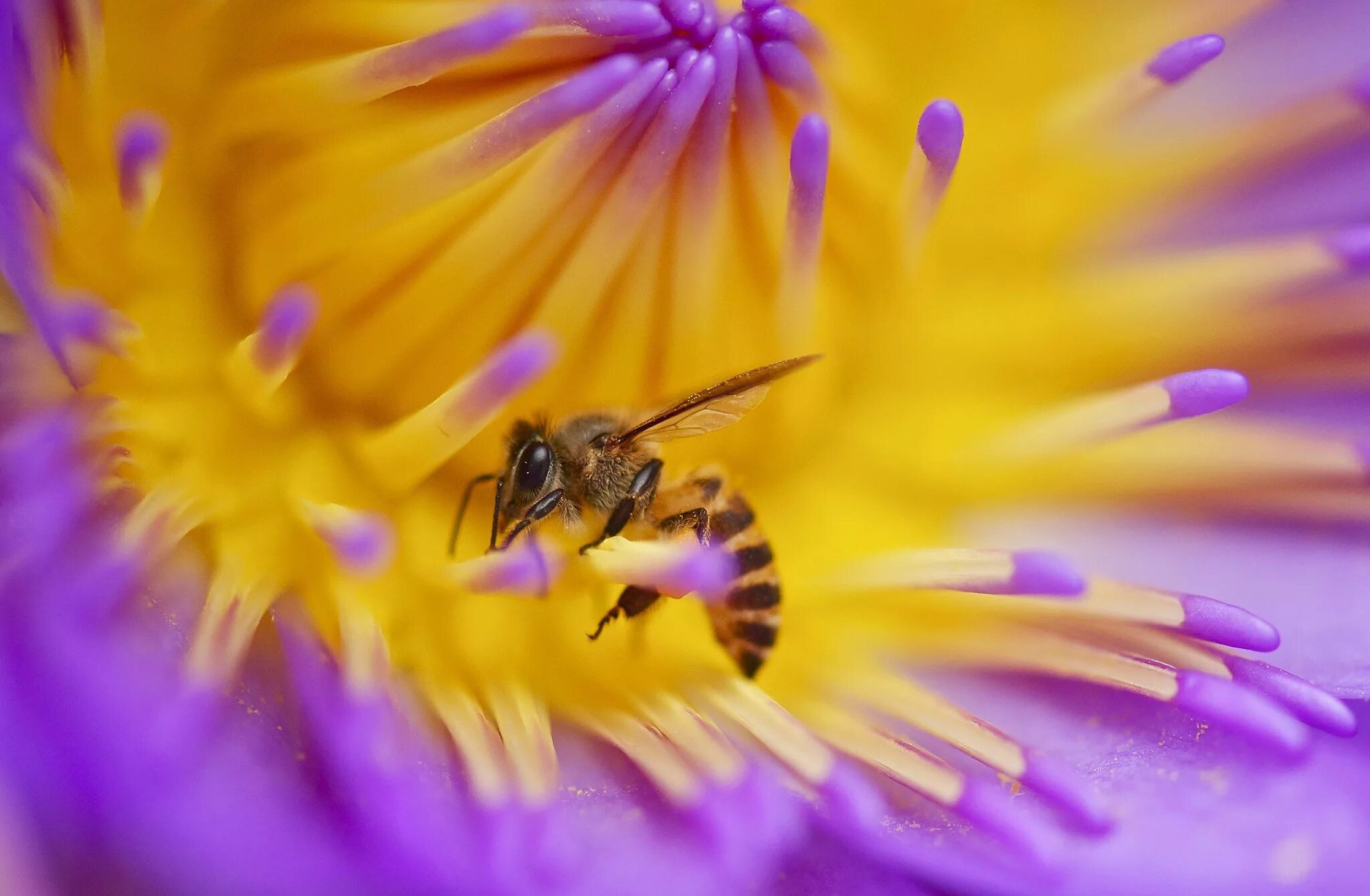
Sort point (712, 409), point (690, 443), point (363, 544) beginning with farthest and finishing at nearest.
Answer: point (690, 443)
point (712, 409)
point (363, 544)

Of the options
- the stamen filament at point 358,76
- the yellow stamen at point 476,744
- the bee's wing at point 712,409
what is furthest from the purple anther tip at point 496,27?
the yellow stamen at point 476,744

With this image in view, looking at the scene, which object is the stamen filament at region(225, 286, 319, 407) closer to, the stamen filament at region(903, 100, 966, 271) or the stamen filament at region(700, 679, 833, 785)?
the stamen filament at region(700, 679, 833, 785)

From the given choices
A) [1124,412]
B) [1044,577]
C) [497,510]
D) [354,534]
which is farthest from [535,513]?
[1124,412]

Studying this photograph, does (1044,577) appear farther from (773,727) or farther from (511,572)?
(511,572)

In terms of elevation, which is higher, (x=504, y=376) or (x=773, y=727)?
(x=504, y=376)

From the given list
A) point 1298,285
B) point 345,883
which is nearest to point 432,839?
point 345,883

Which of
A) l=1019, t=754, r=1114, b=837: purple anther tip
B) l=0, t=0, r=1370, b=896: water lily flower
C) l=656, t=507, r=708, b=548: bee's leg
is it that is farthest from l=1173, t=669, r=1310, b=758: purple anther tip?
l=656, t=507, r=708, b=548: bee's leg

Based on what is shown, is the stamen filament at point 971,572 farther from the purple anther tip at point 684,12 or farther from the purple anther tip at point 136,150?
the purple anther tip at point 136,150

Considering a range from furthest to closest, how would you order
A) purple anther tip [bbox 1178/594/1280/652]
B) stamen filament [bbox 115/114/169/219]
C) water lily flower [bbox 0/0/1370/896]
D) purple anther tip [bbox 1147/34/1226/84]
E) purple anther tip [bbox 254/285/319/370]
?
1. purple anther tip [bbox 1147/34/1226/84]
2. purple anther tip [bbox 1178/594/1280/652]
3. purple anther tip [bbox 254/285/319/370]
4. stamen filament [bbox 115/114/169/219]
5. water lily flower [bbox 0/0/1370/896]
